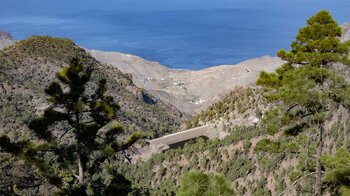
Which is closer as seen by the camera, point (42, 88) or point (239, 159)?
point (239, 159)

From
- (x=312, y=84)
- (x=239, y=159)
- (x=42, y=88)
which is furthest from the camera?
(x=42, y=88)

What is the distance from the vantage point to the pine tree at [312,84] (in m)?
10.1

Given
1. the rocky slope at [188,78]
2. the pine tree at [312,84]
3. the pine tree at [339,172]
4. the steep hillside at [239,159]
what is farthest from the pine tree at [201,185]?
the rocky slope at [188,78]

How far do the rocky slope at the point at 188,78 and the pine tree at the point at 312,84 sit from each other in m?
62.6

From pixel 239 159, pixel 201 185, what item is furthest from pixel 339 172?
pixel 239 159

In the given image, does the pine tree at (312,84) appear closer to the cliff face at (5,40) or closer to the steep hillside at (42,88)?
the steep hillside at (42,88)

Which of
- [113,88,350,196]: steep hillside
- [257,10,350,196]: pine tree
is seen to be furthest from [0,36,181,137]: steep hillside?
[257,10,350,196]: pine tree

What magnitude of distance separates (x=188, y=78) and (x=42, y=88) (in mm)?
56383

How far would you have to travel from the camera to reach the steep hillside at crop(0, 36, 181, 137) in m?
38.0

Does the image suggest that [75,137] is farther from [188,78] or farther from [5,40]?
[5,40]

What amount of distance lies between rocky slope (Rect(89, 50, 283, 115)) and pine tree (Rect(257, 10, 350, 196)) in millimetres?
62626

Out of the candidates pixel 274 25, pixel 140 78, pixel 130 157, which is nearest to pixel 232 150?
pixel 130 157

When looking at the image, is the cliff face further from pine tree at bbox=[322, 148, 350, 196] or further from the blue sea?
pine tree at bbox=[322, 148, 350, 196]

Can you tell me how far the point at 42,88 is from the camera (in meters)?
43.4
